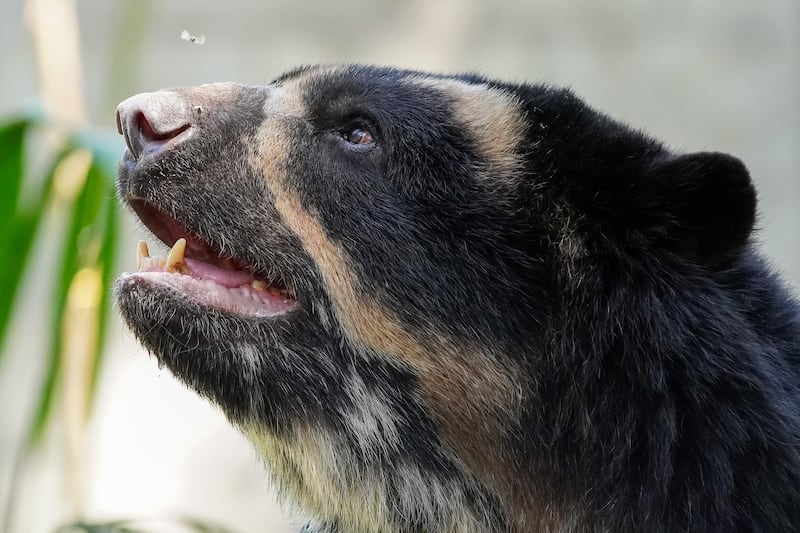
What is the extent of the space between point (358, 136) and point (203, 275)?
18.3 inches

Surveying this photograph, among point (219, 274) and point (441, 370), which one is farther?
point (219, 274)

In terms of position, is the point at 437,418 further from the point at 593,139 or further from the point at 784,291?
the point at 784,291

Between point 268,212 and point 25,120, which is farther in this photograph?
point 25,120

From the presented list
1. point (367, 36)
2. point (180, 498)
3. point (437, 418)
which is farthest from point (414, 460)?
point (367, 36)

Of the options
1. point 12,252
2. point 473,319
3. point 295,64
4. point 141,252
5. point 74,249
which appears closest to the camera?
point 473,319

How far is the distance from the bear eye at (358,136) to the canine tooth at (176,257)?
1.42 ft

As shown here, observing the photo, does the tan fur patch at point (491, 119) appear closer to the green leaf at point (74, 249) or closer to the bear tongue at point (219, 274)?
the bear tongue at point (219, 274)

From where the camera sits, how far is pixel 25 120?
2896 millimetres

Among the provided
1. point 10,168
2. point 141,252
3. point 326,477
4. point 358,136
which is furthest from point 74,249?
point 326,477

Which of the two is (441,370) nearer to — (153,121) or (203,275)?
(203,275)

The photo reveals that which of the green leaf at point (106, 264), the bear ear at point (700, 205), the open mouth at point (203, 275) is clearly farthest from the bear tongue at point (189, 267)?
the bear ear at point (700, 205)

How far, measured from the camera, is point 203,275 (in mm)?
2223

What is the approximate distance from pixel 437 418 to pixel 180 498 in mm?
4451

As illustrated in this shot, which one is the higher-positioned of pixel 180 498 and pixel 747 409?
pixel 747 409
